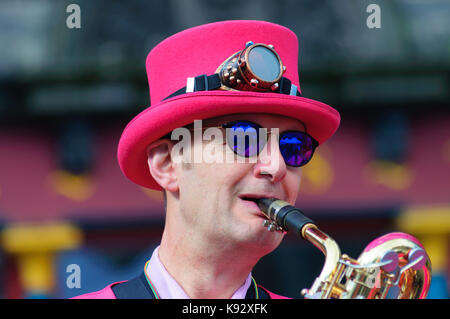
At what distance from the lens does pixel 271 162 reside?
266cm

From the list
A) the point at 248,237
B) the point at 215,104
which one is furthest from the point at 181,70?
the point at 248,237

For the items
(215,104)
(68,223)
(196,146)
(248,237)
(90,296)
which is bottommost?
(68,223)

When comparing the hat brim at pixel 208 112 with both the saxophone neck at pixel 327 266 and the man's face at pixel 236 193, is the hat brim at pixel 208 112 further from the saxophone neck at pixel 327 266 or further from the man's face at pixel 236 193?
the saxophone neck at pixel 327 266

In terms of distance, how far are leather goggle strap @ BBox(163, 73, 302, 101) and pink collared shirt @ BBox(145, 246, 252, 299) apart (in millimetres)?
766

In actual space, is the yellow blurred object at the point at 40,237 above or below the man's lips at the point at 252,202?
below

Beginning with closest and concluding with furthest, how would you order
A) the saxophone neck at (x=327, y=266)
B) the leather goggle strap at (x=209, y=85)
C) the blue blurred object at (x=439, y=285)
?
the saxophone neck at (x=327, y=266), the leather goggle strap at (x=209, y=85), the blue blurred object at (x=439, y=285)

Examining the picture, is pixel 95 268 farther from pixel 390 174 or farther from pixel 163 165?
pixel 163 165

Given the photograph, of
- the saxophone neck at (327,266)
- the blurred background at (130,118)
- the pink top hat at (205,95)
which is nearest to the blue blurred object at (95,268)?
the blurred background at (130,118)

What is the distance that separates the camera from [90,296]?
297cm

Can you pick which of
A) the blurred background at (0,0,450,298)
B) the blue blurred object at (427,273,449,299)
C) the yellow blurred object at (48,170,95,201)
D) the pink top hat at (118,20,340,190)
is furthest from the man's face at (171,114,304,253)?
the yellow blurred object at (48,170,95,201)

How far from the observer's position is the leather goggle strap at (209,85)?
274cm

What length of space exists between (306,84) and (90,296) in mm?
6051

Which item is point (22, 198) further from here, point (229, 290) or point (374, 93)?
point (229, 290)

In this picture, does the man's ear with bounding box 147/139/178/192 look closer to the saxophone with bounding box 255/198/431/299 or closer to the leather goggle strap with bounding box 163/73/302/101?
the leather goggle strap with bounding box 163/73/302/101
